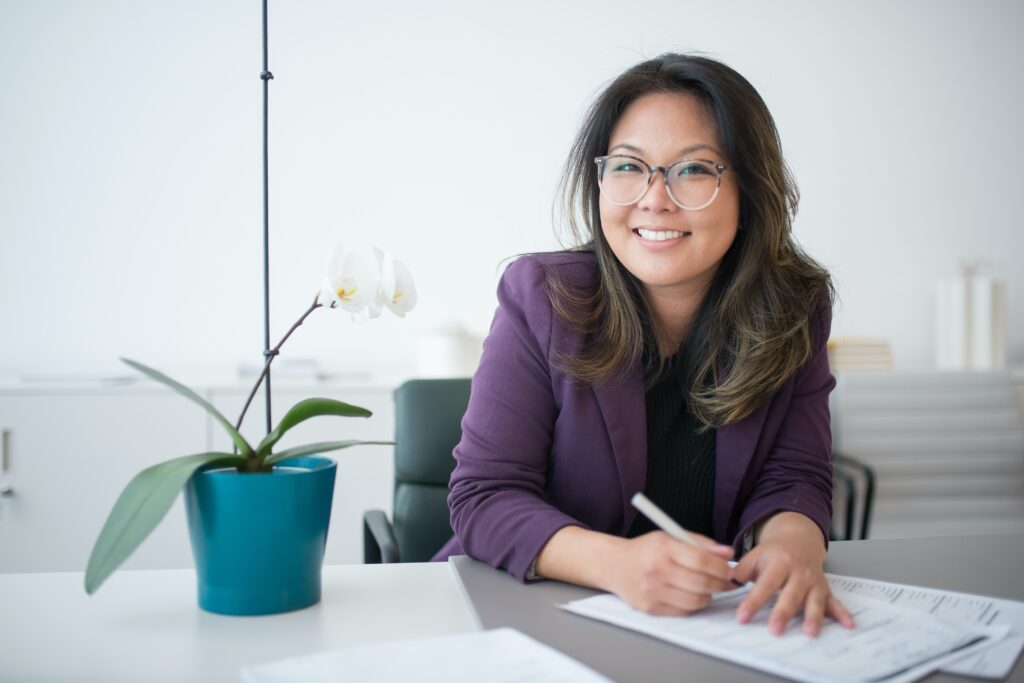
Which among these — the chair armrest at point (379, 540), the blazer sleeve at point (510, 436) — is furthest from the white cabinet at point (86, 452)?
the blazer sleeve at point (510, 436)

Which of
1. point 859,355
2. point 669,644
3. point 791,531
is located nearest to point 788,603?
point 669,644

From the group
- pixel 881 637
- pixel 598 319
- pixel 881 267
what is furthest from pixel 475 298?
pixel 881 637

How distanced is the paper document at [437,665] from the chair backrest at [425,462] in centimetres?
94

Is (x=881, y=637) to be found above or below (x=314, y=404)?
below

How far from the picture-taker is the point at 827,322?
54.9 inches

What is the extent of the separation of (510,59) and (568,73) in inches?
8.8

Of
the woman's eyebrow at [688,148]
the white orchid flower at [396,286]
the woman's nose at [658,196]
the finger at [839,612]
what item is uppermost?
the woman's eyebrow at [688,148]

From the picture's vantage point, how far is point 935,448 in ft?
9.14

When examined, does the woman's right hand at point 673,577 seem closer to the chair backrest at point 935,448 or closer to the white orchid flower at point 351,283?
the white orchid flower at point 351,283

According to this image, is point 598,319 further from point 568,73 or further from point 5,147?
point 5,147

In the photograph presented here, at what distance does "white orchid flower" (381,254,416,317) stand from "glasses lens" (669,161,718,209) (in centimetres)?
51

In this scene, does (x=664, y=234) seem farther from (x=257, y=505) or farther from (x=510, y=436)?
(x=257, y=505)

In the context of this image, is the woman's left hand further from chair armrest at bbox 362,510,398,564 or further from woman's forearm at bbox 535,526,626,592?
chair armrest at bbox 362,510,398,564

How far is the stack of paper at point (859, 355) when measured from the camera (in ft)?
9.88
